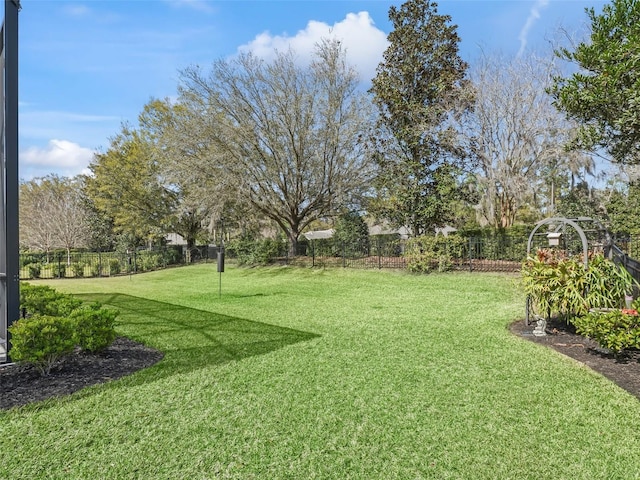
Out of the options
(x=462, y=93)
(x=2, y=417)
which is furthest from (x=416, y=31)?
(x=2, y=417)

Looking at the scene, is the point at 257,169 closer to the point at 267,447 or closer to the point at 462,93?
the point at 462,93

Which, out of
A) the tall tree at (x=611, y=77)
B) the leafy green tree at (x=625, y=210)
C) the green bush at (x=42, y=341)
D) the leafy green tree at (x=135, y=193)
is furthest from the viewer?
the leafy green tree at (x=135, y=193)

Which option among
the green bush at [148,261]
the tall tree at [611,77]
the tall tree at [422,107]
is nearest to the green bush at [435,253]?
the tall tree at [422,107]

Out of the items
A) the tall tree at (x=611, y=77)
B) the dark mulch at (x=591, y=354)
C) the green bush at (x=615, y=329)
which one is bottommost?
the dark mulch at (x=591, y=354)

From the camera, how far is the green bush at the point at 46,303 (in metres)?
4.55

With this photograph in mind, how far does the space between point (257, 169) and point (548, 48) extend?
40.0ft

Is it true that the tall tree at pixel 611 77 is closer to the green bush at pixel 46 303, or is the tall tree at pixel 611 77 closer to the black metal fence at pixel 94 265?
the green bush at pixel 46 303

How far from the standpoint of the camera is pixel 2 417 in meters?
2.91

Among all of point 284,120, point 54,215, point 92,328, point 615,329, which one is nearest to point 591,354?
point 615,329

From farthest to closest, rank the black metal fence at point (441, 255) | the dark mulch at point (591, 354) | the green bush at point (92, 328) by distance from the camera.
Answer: the black metal fence at point (441, 255)
the green bush at point (92, 328)
the dark mulch at point (591, 354)

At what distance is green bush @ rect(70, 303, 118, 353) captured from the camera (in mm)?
4012

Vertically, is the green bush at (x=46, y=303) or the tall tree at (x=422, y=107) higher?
the tall tree at (x=422, y=107)

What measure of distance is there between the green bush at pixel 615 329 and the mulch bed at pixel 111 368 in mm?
247

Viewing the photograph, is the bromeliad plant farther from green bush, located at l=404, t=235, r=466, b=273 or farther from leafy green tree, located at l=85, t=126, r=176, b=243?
leafy green tree, located at l=85, t=126, r=176, b=243
